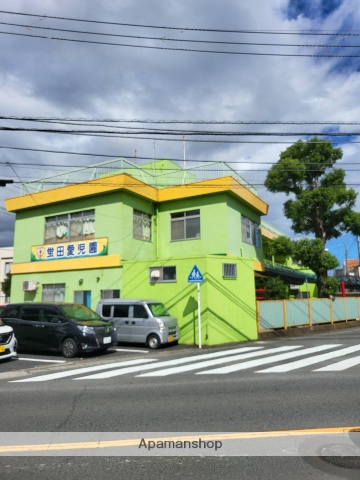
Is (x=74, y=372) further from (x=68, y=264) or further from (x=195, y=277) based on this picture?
(x=68, y=264)

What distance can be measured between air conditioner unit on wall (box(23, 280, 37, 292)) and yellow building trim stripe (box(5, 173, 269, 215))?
4.35 m

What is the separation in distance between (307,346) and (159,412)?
987cm

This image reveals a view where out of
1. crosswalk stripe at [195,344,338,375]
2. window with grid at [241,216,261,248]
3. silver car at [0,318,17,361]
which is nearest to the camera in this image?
crosswalk stripe at [195,344,338,375]

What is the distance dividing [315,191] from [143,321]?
14195 millimetres

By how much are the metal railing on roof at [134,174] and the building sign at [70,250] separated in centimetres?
329

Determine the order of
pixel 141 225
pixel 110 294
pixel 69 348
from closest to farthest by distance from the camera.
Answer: pixel 69 348, pixel 110 294, pixel 141 225

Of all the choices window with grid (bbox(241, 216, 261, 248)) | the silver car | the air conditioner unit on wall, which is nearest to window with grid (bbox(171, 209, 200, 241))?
window with grid (bbox(241, 216, 261, 248))

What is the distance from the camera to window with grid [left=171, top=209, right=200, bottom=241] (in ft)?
66.6

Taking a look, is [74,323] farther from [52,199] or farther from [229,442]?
[52,199]

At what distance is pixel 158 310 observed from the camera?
15.0 meters

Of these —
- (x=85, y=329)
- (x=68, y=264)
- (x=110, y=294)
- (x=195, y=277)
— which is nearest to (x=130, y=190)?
(x=68, y=264)

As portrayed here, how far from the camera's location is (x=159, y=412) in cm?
609

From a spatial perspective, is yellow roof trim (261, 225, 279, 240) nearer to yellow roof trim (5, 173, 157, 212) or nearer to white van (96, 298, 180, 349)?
yellow roof trim (5, 173, 157, 212)

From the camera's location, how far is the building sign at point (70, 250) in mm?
19172
